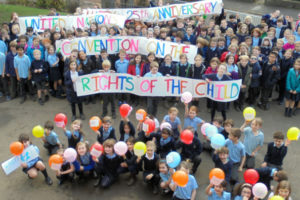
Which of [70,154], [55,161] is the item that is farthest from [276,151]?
[55,161]

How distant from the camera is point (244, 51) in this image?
8.17 metres

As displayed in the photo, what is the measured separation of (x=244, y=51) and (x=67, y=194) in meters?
5.66

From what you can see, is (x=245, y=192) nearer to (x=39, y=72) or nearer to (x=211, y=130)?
(x=211, y=130)

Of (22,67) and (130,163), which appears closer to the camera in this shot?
(130,163)

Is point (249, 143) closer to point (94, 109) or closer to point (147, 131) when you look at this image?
point (147, 131)

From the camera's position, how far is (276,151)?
557 centimetres

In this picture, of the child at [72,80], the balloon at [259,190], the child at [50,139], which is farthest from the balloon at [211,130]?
the child at [72,80]

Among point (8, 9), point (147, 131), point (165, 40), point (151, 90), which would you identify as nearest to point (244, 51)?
point (165, 40)

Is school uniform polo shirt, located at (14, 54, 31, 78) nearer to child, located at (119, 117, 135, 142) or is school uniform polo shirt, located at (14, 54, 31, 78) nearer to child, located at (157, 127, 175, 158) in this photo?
child, located at (119, 117, 135, 142)

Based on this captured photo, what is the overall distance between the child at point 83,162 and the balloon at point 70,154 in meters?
0.22

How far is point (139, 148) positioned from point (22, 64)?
4899mm

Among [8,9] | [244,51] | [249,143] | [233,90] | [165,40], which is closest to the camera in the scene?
[249,143]

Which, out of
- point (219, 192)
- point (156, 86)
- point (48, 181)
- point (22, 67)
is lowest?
point (48, 181)

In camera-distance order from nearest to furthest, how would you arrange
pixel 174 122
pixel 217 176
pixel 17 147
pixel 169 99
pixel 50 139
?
pixel 217 176
pixel 17 147
pixel 50 139
pixel 174 122
pixel 169 99
